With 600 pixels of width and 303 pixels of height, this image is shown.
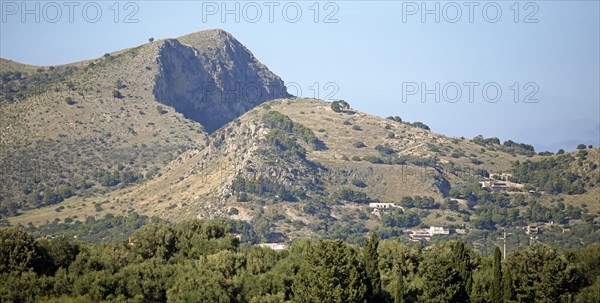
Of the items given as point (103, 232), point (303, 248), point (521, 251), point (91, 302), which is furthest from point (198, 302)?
point (103, 232)

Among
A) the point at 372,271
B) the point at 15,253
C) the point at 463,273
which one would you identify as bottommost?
the point at 463,273

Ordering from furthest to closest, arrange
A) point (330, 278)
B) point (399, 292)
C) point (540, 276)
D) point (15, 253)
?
point (540, 276) < point (15, 253) < point (330, 278) < point (399, 292)

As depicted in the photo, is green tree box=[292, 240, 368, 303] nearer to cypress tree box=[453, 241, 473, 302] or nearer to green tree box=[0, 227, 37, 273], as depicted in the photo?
cypress tree box=[453, 241, 473, 302]

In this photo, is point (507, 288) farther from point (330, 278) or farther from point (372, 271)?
point (330, 278)

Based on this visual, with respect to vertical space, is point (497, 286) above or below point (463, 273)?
below

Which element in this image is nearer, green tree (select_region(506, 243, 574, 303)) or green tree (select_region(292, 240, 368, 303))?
green tree (select_region(292, 240, 368, 303))

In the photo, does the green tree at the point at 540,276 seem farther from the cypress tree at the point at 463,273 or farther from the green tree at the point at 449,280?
the green tree at the point at 449,280

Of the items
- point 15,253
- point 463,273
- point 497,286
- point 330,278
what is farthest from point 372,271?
point 15,253

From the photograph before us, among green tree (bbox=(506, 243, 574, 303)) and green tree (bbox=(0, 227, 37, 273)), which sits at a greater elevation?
green tree (bbox=(0, 227, 37, 273))

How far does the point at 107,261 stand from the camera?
92.1 meters

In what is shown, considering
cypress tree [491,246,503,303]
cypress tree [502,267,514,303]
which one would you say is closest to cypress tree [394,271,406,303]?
cypress tree [491,246,503,303]

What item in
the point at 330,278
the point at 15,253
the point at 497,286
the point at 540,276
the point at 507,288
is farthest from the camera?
the point at 540,276

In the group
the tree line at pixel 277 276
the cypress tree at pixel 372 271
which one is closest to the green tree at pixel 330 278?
the tree line at pixel 277 276

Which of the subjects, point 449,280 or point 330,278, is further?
point 449,280
